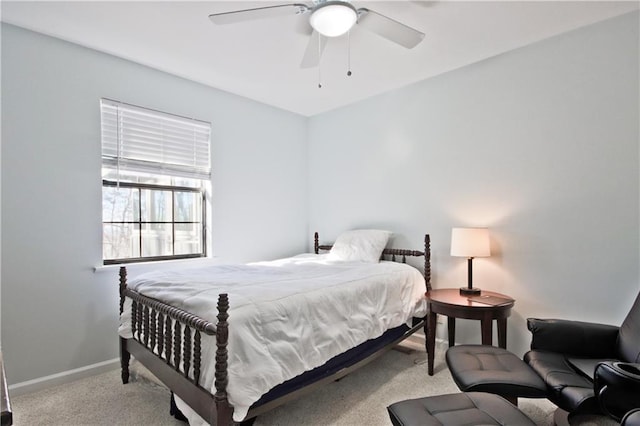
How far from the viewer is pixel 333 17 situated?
1799mm

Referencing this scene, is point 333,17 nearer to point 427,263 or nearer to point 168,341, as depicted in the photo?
point 168,341

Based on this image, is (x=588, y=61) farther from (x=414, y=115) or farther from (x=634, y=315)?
(x=634, y=315)

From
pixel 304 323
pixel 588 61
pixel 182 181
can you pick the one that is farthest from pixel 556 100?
pixel 182 181

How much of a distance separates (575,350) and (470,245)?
941 mm

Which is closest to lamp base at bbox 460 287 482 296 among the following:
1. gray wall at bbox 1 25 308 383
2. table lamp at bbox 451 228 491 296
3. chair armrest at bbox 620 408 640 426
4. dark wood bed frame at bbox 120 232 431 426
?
table lamp at bbox 451 228 491 296

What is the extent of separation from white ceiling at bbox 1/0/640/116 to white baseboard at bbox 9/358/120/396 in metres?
2.55

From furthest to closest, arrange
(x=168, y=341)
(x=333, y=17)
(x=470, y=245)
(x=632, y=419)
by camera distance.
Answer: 1. (x=470, y=245)
2. (x=168, y=341)
3. (x=333, y=17)
4. (x=632, y=419)

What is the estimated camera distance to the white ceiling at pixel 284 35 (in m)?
2.19

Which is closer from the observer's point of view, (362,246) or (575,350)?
(575,350)

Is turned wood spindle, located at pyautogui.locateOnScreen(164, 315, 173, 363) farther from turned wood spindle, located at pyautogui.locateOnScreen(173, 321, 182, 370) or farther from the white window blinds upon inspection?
the white window blinds

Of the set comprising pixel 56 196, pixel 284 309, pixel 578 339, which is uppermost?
pixel 56 196

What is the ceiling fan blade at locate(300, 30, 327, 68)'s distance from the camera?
7.15 ft

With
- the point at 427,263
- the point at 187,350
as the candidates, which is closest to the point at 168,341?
the point at 187,350

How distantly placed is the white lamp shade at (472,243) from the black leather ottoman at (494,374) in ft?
2.65
